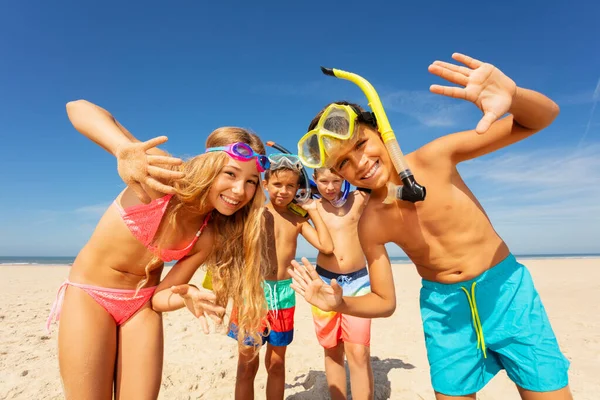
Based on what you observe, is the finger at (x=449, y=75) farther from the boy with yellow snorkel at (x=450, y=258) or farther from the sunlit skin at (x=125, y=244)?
the sunlit skin at (x=125, y=244)

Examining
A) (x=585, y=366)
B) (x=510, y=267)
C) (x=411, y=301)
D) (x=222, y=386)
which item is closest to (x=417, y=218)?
(x=510, y=267)

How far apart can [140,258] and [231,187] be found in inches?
32.9

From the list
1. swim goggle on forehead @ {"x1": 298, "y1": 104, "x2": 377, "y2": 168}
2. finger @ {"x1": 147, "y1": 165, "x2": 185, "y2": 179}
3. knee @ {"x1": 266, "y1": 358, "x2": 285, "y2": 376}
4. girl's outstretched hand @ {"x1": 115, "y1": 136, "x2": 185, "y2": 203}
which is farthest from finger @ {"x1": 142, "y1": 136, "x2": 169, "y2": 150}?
knee @ {"x1": 266, "y1": 358, "x2": 285, "y2": 376}

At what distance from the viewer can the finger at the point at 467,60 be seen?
6.02ft

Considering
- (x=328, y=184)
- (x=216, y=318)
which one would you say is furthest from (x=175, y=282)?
(x=328, y=184)

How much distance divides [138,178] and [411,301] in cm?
834

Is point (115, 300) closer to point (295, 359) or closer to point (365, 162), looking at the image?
point (365, 162)

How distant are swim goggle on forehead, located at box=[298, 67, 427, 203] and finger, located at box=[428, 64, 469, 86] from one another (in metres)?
0.40

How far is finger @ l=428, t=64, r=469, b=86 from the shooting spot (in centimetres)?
182

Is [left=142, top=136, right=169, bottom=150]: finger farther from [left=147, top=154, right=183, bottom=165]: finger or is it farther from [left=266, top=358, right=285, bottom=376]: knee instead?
[left=266, top=358, right=285, bottom=376]: knee

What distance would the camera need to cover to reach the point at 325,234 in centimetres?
396

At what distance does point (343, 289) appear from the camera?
151 inches

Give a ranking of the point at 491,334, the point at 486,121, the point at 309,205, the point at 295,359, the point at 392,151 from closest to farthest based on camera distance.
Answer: the point at 486,121 < the point at 392,151 < the point at 491,334 < the point at 309,205 < the point at 295,359

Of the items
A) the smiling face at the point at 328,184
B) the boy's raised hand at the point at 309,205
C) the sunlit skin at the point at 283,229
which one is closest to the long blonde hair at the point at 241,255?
the sunlit skin at the point at 283,229
